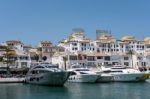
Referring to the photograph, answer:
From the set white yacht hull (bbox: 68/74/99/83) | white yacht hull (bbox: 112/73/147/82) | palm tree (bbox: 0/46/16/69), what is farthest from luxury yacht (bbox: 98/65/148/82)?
palm tree (bbox: 0/46/16/69)

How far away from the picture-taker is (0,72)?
92812 mm

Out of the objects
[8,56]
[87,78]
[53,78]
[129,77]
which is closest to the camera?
[53,78]

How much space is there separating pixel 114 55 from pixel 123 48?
52.2ft

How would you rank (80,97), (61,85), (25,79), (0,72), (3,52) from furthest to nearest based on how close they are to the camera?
1. (3,52)
2. (0,72)
3. (25,79)
4. (61,85)
5. (80,97)

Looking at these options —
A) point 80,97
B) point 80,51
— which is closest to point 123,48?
point 80,51

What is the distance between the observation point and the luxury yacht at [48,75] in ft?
210

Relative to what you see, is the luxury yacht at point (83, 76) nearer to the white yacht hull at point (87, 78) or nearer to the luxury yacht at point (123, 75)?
the white yacht hull at point (87, 78)

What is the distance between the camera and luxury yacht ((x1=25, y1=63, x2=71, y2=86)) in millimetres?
63906

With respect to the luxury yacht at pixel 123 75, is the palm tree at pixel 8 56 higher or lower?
higher

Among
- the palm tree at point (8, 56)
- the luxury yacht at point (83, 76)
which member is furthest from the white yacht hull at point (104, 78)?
the palm tree at point (8, 56)

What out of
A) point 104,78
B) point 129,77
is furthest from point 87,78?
point 129,77

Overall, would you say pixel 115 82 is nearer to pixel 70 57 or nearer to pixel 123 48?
pixel 70 57

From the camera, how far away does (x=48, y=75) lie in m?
65.2

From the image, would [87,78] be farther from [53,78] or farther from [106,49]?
[106,49]
